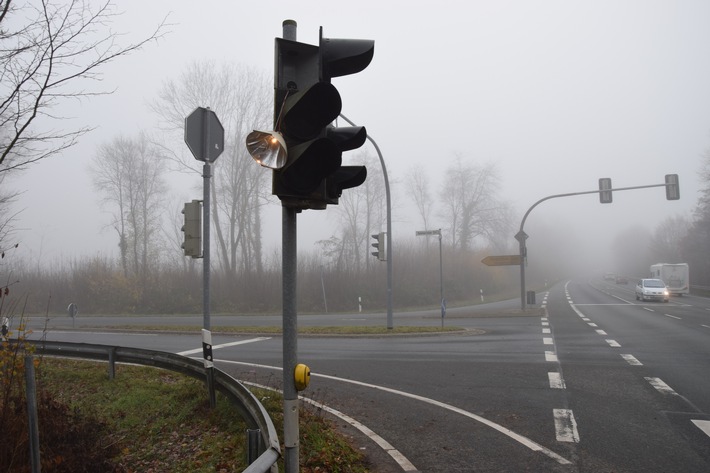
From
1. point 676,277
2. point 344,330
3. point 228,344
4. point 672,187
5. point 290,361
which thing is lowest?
point 228,344

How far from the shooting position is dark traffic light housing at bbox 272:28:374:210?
3.21m

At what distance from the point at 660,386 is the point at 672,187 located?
19.3 meters

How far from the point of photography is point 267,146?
10.2ft

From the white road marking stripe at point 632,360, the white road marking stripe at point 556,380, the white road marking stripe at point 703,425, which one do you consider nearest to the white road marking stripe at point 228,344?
the white road marking stripe at point 556,380

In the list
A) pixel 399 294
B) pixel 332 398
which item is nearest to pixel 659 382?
pixel 332 398

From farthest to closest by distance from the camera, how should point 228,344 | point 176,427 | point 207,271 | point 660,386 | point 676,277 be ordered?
point 676,277 → point 228,344 → point 660,386 → point 207,271 → point 176,427

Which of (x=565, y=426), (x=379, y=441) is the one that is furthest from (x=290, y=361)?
(x=565, y=426)

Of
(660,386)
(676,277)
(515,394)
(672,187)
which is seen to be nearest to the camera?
(515,394)

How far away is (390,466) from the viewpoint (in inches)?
213

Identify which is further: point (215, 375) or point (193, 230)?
point (193, 230)

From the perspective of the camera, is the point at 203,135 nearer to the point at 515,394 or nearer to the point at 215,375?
the point at 215,375

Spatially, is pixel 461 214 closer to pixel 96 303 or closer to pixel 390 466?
pixel 96 303

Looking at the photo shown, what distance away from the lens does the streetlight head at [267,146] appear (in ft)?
10.1

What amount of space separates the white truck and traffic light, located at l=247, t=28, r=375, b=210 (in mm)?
54266
